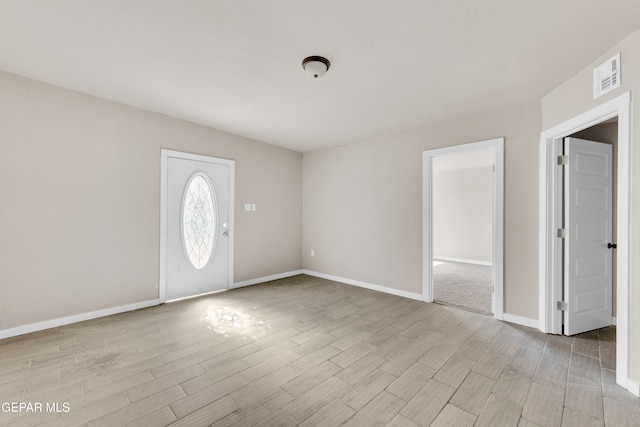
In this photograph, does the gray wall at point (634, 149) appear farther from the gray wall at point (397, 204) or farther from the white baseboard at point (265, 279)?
the white baseboard at point (265, 279)

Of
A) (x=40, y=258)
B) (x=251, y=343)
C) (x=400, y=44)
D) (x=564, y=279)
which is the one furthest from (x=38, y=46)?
(x=564, y=279)

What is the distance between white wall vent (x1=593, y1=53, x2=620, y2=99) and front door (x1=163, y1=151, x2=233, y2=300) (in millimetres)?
4543

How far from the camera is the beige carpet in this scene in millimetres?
3820

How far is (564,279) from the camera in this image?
287 centimetres

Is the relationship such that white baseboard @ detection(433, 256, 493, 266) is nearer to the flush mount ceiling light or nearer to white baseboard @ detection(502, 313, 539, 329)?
white baseboard @ detection(502, 313, 539, 329)

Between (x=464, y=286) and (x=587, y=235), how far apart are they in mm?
2173

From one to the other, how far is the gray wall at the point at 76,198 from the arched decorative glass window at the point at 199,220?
16.1 inches

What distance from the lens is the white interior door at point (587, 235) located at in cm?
285

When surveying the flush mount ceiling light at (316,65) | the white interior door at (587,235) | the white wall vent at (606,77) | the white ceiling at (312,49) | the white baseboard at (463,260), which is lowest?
the white baseboard at (463,260)

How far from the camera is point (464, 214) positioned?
7.48m

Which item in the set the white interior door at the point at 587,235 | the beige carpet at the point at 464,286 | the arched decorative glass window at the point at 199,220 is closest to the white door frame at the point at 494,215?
the beige carpet at the point at 464,286

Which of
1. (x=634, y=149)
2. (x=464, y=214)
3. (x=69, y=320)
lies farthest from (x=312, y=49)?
(x=464, y=214)

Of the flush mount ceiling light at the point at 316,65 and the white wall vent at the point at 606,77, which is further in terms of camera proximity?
the flush mount ceiling light at the point at 316,65

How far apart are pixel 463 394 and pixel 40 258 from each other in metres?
4.31
